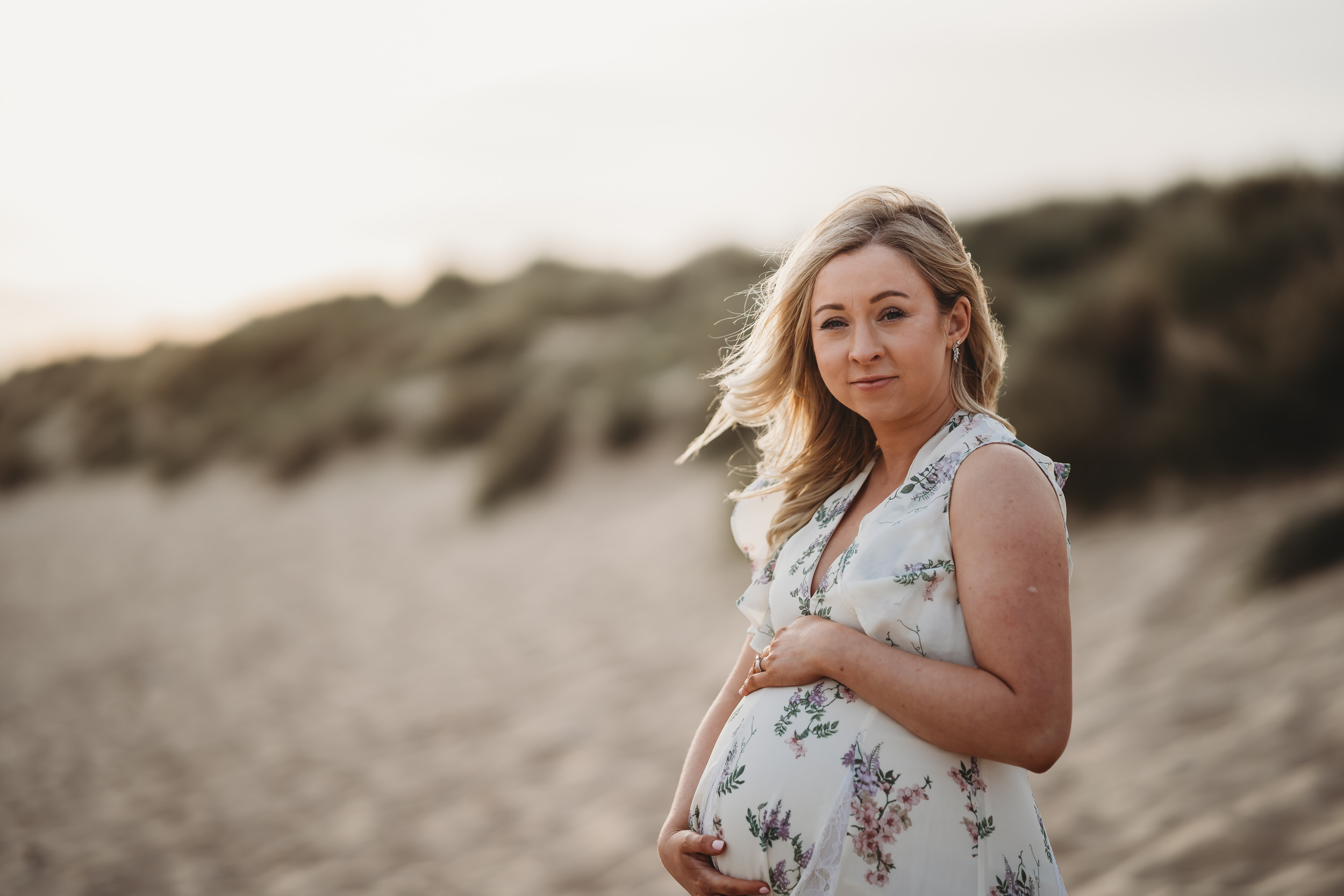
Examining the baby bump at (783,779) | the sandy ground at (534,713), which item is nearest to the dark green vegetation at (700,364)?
the sandy ground at (534,713)

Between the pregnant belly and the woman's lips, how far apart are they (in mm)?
515

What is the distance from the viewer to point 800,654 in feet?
5.07

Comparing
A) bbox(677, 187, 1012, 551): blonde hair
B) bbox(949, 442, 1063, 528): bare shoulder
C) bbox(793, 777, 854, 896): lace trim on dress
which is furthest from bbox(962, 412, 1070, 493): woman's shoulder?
bbox(793, 777, 854, 896): lace trim on dress

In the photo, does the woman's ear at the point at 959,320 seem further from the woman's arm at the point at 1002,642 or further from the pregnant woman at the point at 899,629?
the woman's arm at the point at 1002,642

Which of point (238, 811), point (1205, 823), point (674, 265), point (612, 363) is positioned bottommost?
point (1205, 823)

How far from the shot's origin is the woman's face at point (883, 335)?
1.53 meters

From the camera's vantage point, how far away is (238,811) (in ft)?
15.0

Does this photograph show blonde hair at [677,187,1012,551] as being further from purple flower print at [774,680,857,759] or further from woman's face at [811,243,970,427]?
purple flower print at [774,680,857,759]

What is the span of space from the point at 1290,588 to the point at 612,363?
8.75 meters

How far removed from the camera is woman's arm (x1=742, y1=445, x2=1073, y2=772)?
1311mm

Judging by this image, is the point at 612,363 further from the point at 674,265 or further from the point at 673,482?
the point at 674,265

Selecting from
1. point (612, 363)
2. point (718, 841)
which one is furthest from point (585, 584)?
point (718, 841)

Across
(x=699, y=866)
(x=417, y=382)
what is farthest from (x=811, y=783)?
(x=417, y=382)

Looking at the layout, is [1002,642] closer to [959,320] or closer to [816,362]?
[959,320]
